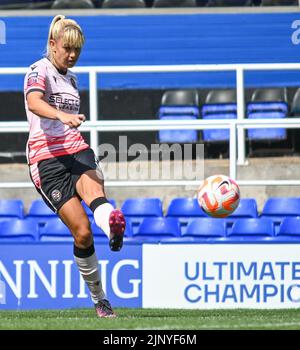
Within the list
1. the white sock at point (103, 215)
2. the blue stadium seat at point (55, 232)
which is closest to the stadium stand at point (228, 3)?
the blue stadium seat at point (55, 232)

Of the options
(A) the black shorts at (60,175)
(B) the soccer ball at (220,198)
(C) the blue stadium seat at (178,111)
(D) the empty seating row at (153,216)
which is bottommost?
(D) the empty seating row at (153,216)

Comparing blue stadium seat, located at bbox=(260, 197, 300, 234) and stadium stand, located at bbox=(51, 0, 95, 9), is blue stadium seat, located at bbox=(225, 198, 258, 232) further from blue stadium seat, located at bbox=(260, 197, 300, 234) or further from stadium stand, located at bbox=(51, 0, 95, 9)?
stadium stand, located at bbox=(51, 0, 95, 9)

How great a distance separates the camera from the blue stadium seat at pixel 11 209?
11.9 m

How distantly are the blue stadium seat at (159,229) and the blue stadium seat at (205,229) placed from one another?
128 millimetres

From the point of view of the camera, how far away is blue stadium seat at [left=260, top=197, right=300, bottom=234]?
11531mm

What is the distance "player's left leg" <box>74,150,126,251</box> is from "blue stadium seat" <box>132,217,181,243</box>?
3584 millimetres

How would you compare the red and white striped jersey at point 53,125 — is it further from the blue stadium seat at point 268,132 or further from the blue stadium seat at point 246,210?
the blue stadium seat at point 268,132

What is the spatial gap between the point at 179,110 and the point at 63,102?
5.84 m

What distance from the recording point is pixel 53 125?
7824mm

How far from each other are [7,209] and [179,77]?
3870mm

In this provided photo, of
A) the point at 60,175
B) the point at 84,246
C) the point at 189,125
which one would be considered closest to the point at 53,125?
the point at 60,175

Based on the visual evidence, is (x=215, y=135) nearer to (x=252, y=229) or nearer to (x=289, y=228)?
(x=252, y=229)
